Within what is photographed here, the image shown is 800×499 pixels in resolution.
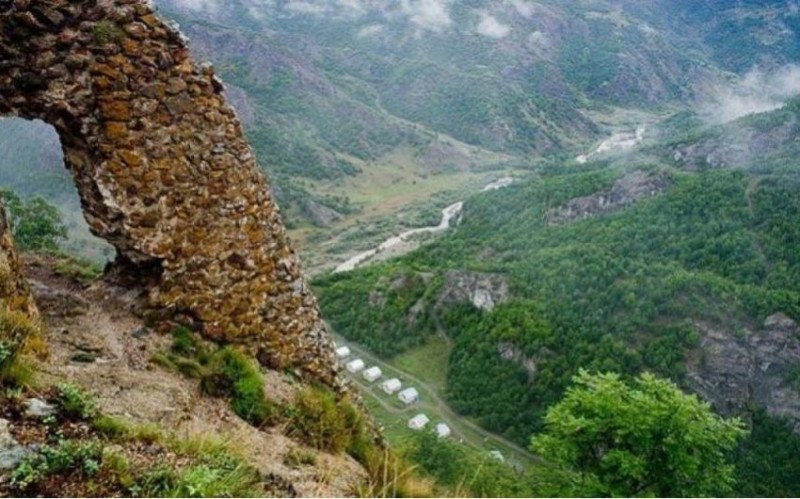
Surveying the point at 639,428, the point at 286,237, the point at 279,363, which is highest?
the point at 286,237

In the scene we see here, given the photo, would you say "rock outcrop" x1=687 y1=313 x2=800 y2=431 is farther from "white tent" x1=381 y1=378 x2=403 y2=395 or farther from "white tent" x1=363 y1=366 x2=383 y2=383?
"white tent" x1=363 y1=366 x2=383 y2=383

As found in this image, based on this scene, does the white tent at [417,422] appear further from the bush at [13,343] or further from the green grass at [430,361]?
the bush at [13,343]

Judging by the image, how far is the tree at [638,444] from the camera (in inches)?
Answer: 699

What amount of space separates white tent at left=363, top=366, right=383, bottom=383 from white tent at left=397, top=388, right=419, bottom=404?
5.74 metres

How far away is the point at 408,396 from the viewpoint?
8444 centimetres

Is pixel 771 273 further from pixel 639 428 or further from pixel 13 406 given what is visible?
pixel 13 406

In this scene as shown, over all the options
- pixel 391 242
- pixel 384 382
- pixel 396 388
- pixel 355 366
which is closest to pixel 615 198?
pixel 391 242

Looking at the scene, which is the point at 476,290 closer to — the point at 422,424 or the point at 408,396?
the point at 408,396

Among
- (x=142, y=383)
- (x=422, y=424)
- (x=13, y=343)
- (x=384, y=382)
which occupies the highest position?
(x=13, y=343)

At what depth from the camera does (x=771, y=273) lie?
10544cm

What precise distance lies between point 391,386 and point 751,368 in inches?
1816

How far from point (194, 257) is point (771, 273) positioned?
113 meters

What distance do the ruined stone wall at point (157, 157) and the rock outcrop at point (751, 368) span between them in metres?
83.3

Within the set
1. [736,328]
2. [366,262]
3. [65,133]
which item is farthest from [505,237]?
Answer: [65,133]
